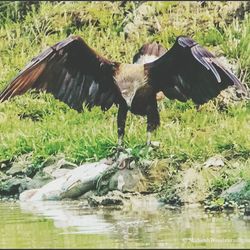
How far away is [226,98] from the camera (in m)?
11.1

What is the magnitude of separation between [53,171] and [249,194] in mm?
2724

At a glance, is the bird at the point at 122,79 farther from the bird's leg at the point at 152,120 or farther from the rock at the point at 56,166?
the rock at the point at 56,166

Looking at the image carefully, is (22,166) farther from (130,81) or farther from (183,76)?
(183,76)

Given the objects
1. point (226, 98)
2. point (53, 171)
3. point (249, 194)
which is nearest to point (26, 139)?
point (53, 171)

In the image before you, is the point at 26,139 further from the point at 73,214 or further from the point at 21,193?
the point at 73,214

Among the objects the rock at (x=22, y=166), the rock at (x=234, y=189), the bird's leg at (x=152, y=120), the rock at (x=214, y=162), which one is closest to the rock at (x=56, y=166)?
the rock at (x=22, y=166)

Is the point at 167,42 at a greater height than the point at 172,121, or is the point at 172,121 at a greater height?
the point at 167,42

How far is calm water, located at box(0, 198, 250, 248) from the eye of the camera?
539 centimetres

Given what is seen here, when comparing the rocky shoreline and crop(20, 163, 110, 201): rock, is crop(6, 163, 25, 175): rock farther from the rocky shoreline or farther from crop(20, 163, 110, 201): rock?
crop(20, 163, 110, 201): rock

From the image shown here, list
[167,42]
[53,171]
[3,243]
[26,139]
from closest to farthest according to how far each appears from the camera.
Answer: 1. [3,243]
2. [53,171]
3. [26,139]
4. [167,42]

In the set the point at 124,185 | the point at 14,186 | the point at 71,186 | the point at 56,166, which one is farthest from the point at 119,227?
the point at 56,166

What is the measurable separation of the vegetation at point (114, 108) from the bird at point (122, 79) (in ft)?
1.46

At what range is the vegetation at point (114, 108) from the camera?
899cm

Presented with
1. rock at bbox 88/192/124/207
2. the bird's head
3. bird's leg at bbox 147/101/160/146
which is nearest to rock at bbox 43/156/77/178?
bird's leg at bbox 147/101/160/146
